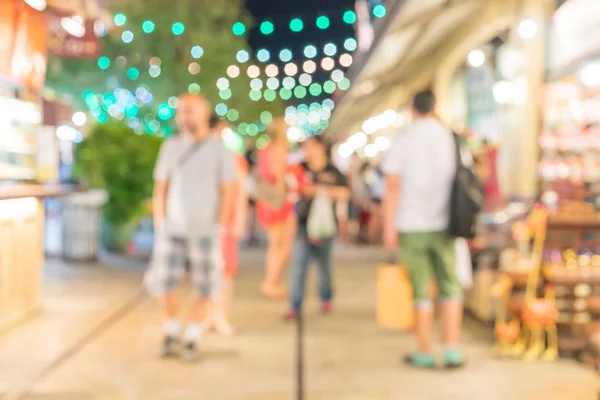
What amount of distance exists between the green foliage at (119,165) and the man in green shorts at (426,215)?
7288mm

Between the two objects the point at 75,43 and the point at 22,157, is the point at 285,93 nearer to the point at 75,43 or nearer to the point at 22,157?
the point at 75,43

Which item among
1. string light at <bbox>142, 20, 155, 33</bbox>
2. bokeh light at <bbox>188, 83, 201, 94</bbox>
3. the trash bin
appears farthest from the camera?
A: bokeh light at <bbox>188, 83, 201, 94</bbox>

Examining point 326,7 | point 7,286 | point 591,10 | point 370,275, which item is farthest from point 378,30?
point 326,7

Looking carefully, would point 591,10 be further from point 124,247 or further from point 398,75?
point 398,75

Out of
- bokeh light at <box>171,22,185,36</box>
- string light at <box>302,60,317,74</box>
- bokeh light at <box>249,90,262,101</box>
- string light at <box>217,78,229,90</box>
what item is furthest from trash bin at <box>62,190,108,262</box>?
string light at <box>302,60,317,74</box>

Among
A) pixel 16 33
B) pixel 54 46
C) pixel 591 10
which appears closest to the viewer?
pixel 591 10

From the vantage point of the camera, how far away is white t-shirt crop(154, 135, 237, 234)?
513 centimetres

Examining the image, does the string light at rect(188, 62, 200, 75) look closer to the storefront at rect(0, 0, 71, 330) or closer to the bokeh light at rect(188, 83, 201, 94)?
the bokeh light at rect(188, 83, 201, 94)

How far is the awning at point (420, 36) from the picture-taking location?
8.55m

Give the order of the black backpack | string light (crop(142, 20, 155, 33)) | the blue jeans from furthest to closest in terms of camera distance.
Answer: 1. string light (crop(142, 20, 155, 33))
2. the blue jeans
3. the black backpack

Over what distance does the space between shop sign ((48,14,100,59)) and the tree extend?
10.4 metres

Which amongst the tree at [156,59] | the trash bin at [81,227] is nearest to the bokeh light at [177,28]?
the tree at [156,59]

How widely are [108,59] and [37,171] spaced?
12.9 m

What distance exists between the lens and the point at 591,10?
126 inches
